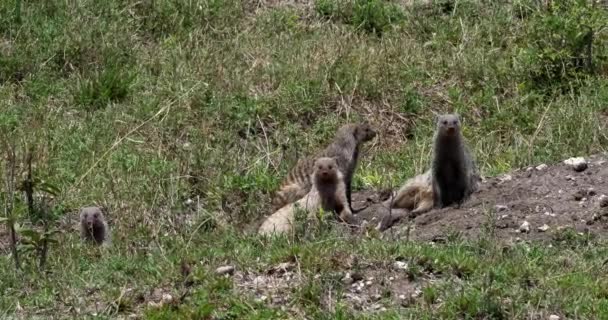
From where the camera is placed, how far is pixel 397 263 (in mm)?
7281

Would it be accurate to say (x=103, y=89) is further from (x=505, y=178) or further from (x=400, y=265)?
(x=400, y=265)

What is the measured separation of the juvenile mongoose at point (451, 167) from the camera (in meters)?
9.49

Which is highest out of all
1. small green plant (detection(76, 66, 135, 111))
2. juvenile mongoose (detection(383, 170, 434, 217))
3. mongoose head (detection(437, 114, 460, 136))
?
mongoose head (detection(437, 114, 460, 136))

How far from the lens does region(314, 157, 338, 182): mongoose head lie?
384 inches

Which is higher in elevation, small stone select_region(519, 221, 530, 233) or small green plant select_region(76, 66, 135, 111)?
small stone select_region(519, 221, 530, 233)

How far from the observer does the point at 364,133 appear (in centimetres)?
1096

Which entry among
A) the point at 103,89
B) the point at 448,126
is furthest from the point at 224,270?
the point at 103,89

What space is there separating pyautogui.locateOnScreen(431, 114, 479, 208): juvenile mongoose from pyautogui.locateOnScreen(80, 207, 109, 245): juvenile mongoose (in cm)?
237

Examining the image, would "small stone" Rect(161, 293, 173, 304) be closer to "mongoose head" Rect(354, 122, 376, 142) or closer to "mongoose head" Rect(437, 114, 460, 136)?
"mongoose head" Rect(437, 114, 460, 136)

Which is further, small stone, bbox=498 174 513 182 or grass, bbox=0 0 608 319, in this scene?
small stone, bbox=498 174 513 182

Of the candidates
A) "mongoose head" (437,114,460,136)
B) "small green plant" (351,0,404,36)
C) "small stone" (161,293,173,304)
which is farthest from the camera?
"small green plant" (351,0,404,36)

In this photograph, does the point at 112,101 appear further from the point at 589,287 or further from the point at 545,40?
the point at 589,287

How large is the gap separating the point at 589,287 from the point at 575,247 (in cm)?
104

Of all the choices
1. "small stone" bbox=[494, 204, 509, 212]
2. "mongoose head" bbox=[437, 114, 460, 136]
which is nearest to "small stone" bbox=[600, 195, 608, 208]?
"small stone" bbox=[494, 204, 509, 212]
